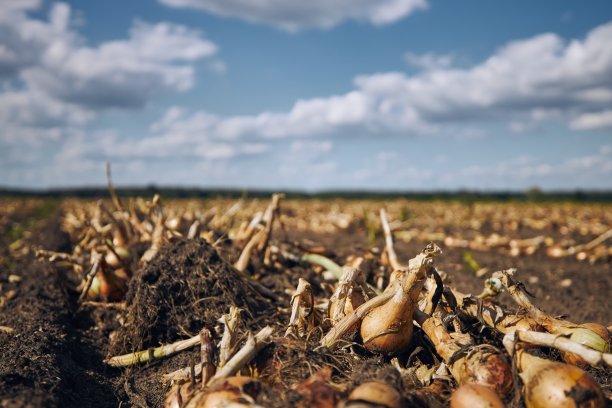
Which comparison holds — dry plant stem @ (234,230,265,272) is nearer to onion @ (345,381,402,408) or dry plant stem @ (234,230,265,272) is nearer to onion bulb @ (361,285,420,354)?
onion bulb @ (361,285,420,354)

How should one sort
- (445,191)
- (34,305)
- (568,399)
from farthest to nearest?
1. (445,191)
2. (34,305)
3. (568,399)

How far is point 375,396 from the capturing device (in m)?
2.03

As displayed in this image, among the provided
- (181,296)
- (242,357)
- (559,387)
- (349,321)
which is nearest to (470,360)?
(559,387)

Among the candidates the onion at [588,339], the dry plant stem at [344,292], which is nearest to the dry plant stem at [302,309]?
the dry plant stem at [344,292]

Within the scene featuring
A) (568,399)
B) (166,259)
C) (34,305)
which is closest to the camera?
(568,399)

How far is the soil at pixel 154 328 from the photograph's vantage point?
247cm

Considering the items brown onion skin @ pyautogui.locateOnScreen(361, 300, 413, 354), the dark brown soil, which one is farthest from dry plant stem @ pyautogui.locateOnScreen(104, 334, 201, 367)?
brown onion skin @ pyautogui.locateOnScreen(361, 300, 413, 354)

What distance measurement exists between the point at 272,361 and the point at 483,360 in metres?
1.08

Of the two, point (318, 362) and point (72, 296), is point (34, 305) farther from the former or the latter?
point (318, 362)

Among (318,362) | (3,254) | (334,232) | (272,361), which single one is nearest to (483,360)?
(318,362)

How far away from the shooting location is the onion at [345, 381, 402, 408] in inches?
79.2

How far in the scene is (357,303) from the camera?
3.20 metres

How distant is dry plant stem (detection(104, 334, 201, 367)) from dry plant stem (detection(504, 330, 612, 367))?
85.8 inches

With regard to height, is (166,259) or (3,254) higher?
(166,259)
